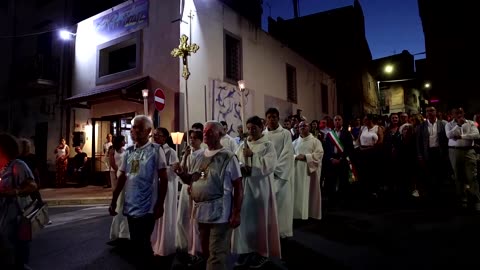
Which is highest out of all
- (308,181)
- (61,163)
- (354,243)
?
(61,163)

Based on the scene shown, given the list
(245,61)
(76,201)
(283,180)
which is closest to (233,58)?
(245,61)

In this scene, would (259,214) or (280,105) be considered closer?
(259,214)

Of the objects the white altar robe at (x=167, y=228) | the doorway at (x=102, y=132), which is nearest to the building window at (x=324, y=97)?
the doorway at (x=102, y=132)

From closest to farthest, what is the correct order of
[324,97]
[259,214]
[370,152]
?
1. [259,214]
2. [370,152]
3. [324,97]

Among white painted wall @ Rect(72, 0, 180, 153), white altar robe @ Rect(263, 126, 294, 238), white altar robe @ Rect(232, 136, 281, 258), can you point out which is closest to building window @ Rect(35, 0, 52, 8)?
white painted wall @ Rect(72, 0, 180, 153)

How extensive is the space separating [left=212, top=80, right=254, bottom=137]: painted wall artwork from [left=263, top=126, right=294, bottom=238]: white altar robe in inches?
300

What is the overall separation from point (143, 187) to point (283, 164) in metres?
2.17

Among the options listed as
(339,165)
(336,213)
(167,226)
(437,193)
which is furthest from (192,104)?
(437,193)

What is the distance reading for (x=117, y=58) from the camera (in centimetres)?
1402

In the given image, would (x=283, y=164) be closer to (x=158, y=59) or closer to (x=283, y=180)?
(x=283, y=180)

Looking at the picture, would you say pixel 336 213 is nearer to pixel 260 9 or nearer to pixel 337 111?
pixel 260 9

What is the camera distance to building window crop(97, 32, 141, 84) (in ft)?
41.9

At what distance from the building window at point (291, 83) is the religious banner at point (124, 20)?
8.78 metres

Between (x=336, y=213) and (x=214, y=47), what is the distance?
317 inches
